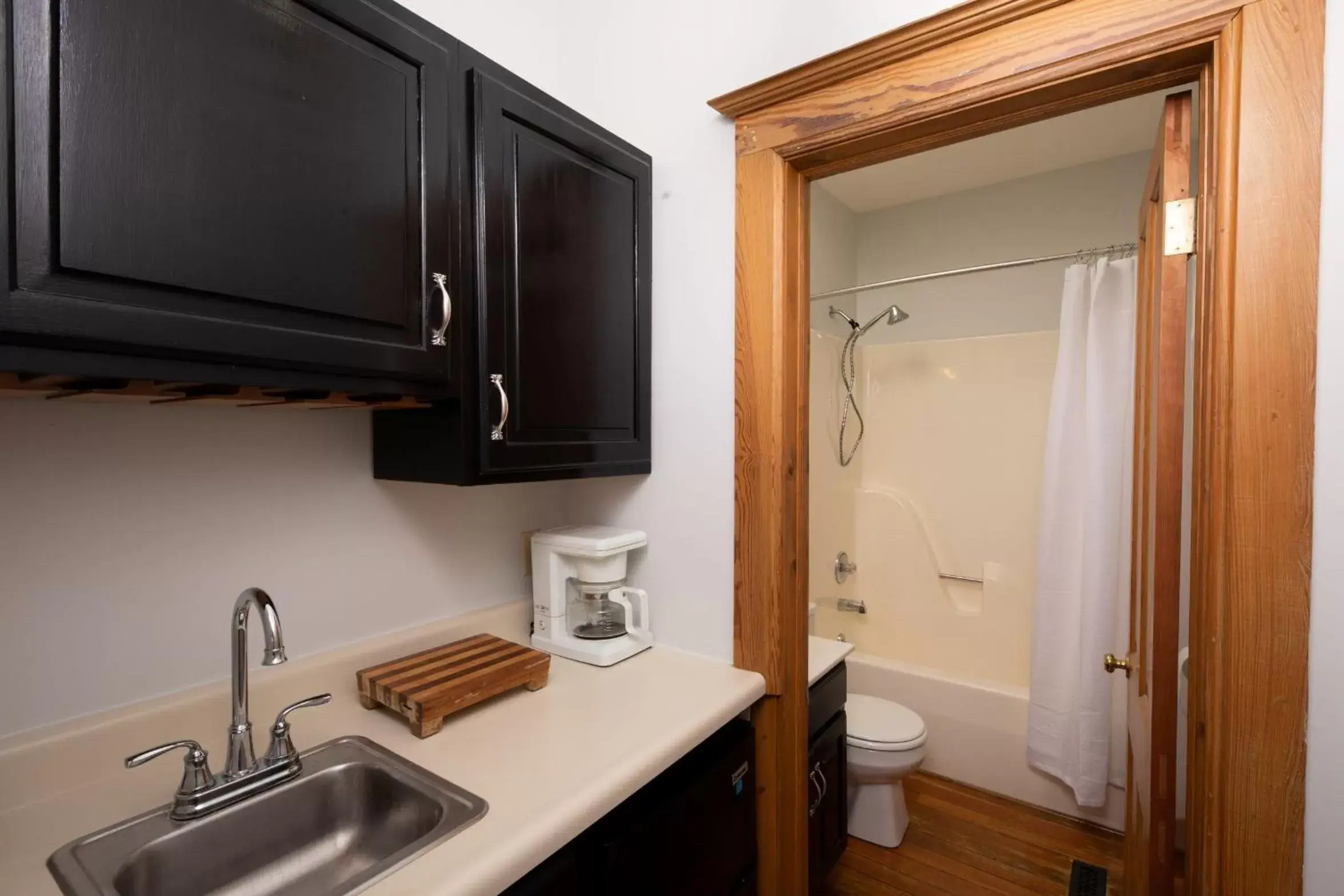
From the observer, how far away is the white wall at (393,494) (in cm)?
Result: 96

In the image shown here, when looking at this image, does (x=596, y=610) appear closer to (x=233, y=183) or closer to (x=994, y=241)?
(x=233, y=183)

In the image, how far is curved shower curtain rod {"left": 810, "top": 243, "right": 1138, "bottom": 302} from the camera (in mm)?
2361

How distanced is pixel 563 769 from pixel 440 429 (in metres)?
0.64

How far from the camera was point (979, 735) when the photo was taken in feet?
8.02

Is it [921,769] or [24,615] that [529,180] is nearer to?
[24,615]

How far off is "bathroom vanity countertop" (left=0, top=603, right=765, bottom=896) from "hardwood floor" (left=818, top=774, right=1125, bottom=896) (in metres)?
1.13

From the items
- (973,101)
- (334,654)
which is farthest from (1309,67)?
(334,654)

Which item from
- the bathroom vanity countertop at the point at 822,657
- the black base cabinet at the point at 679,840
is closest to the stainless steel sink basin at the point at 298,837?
the black base cabinet at the point at 679,840

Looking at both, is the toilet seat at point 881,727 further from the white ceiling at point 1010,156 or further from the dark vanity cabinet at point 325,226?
the white ceiling at point 1010,156

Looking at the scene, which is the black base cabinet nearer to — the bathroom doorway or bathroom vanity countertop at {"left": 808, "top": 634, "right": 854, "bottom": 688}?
Answer: bathroom vanity countertop at {"left": 808, "top": 634, "right": 854, "bottom": 688}

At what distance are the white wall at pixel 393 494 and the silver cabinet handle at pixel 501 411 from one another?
0.37 metres

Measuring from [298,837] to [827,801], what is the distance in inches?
53.4

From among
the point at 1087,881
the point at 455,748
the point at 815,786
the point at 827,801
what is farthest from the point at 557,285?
the point at 1087,881

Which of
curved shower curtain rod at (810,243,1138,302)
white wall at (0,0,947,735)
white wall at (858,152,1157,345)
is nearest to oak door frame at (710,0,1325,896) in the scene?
white wall at (0,0,947,735)
